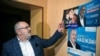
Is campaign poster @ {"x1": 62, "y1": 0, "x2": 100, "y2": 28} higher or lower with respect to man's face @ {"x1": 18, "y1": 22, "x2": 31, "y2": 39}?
higher

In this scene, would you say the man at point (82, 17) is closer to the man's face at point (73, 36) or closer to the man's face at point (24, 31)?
the man's face at point (73, 36)

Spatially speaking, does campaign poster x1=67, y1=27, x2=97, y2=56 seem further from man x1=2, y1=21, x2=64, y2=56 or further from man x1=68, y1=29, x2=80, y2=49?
man x1=2, y1=21, x2=64, y2=56

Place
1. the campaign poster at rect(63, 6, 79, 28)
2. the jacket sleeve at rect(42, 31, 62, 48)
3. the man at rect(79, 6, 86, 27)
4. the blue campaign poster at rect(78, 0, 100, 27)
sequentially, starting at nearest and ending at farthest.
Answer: the blue campaign poster at rect(78, 0, 100, 27)
the man at rect(79, 6, 86, 27)
the campaign poster at rect(63, 6, 79, 28)
the jacket sleeve at rect(42, 31, 62, 48)

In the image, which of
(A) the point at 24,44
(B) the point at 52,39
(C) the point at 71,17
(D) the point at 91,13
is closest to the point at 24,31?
(A) the point at 24,44

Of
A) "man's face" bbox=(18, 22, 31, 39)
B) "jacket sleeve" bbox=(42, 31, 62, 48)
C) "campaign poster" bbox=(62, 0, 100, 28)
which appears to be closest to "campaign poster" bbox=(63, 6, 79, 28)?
"campaign poster" bbox=(62, 0, 100, 28)

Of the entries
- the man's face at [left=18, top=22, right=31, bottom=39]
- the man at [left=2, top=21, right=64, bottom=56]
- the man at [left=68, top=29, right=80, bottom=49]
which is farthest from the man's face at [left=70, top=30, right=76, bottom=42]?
the man's face at [left=18, top=22, right=31, bottom=39]

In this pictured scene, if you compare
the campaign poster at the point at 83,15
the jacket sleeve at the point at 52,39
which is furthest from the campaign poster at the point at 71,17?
the jacket sleeve at the point at 52,39

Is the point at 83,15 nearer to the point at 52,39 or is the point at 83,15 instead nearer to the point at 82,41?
the point at 82,41

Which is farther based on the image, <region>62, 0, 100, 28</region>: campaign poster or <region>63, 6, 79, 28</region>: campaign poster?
<region>63, 6, 79, 28</region>: campaign poster

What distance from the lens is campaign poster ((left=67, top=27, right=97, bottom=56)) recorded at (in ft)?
3.79

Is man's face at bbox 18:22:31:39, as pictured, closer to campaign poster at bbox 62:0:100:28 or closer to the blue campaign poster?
campaign poster at bbox 62:0:100:28

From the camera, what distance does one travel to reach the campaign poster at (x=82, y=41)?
1.16 m

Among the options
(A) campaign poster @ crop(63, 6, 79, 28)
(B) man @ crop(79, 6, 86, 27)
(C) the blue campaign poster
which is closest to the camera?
(C) the blue campaign poster

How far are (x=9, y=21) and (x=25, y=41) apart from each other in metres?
1.42
